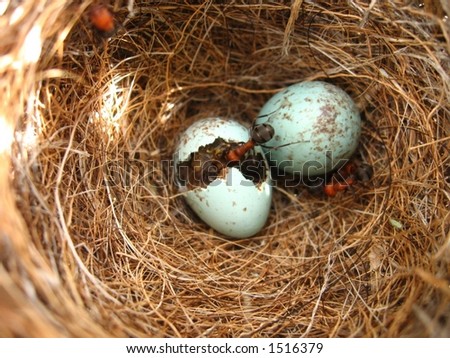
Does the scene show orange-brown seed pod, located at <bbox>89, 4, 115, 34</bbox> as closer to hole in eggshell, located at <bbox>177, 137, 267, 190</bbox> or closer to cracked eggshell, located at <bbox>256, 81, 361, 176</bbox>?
hole in eggshell, located at <bbox>177, 137, 267, 190</bbox>

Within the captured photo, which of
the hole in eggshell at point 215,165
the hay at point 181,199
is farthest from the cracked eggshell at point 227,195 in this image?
the hay at point 181,199

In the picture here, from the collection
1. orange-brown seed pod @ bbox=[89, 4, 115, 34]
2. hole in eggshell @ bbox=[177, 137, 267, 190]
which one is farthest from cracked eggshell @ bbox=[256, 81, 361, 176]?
orange-brown seed pod @ bbox=[89, 4, 115, 34]

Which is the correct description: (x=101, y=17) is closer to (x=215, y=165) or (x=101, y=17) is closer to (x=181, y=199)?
(x=215, y=165)

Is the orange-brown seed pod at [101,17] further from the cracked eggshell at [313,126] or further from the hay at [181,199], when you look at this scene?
the cracked eggshell at [313,126]

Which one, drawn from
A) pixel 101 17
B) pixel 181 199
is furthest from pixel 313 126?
pixel 101 17

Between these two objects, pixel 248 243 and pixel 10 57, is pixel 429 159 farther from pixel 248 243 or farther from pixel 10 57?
pixel 10 57
